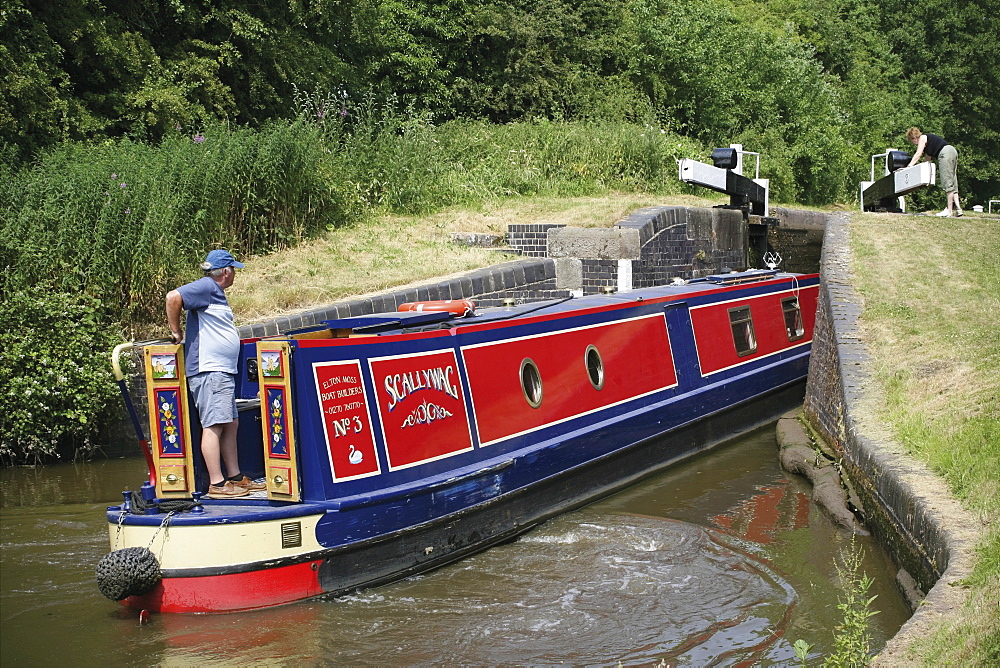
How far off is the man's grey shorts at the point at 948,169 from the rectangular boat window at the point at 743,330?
18.8ft

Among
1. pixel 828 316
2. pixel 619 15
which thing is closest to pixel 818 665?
pixel 828 316

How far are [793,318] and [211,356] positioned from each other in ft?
26.7

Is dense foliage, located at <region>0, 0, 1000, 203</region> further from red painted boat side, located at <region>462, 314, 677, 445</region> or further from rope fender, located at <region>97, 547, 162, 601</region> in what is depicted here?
rope fender, located at <region>97, 547, 162, 601</region>

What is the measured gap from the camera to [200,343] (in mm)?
5773

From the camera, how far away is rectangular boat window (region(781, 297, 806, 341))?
1183cm

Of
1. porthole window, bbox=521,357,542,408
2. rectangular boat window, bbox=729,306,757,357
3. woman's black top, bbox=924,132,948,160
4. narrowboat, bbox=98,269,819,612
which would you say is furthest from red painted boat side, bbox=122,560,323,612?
woman's black top, bbox=924,132,948,160

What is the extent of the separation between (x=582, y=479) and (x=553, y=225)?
20.4 ft

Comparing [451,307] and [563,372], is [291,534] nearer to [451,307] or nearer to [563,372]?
[451,307]

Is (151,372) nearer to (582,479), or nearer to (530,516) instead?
(530,516)

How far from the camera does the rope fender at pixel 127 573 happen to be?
532 cm

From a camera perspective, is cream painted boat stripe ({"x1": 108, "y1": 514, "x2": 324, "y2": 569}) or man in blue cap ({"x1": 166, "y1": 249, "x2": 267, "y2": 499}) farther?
man in blue cap ({"x1": 166, "y1": 249, "x2": 267, "y2": 499})

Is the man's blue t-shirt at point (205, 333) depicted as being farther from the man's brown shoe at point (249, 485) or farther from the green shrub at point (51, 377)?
the green shrub at point (51, 377)

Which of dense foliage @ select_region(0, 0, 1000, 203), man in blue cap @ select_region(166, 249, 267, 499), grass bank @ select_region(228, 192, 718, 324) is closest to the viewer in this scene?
man in blue cap @ select_region(166, 249, 267, 499)

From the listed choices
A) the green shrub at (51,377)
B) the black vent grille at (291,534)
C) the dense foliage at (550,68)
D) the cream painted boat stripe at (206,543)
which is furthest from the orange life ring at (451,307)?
the dense foliage at (550,68)
